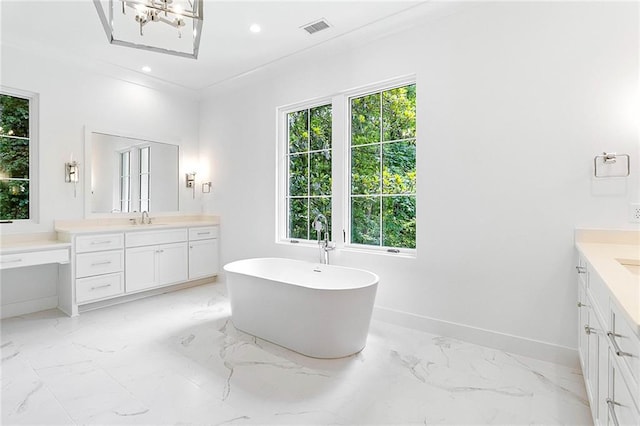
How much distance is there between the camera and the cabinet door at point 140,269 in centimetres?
375

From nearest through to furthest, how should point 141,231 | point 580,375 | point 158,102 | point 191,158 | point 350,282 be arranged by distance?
point 580,375 → point 350,282 → point 141,231 → point 158,102 → point 191,158

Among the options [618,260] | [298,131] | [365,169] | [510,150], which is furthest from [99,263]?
[618,260]

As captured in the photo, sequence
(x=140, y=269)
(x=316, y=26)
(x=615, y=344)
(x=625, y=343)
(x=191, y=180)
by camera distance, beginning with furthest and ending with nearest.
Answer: (x=191, y=180), (x=140, y=269), (x=316, y=26), (x=615, y=344), (x=625, y=343)

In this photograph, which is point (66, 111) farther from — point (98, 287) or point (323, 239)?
point (323, 239)

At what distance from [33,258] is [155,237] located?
1.14m

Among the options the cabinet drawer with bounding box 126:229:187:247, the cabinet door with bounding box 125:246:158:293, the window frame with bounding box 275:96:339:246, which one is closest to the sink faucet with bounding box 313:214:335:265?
the window frame with bounding box 275:96:339:246

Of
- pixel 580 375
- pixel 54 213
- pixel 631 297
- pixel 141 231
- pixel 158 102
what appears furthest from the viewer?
pixel 158 102

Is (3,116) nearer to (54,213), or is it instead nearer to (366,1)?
(54,213)

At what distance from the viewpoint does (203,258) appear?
4520 millimetres

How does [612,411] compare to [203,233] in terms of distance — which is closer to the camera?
[612,411]

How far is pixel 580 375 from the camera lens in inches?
86.6

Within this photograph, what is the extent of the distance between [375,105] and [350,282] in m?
1.72

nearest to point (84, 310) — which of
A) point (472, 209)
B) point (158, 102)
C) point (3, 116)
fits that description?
point (3, 116)

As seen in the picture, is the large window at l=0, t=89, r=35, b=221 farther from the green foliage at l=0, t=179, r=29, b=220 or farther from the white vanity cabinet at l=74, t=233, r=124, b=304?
the white vanity cabinet at l=74, t=233, r=124, b=304
